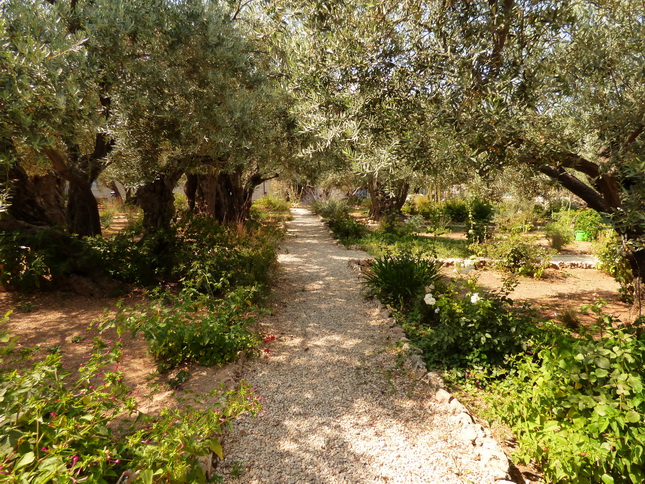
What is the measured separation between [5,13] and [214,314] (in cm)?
448

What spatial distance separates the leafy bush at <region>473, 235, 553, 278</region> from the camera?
27.2 feet

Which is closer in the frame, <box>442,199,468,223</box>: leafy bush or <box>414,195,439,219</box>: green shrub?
<box>442,199,468,223</box>: leafy bush

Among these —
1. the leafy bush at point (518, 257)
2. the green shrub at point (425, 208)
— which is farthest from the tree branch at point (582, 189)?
the green shrub at point (425, 208)

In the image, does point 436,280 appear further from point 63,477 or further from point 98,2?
point 98,2

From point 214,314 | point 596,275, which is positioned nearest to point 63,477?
point 214,314

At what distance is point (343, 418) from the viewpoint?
3.33 m

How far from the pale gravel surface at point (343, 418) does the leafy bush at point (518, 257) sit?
4460 millimetres

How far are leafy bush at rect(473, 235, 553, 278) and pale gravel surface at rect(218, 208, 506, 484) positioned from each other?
4460 mm

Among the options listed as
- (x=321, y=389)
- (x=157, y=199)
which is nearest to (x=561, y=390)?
(x=321, y=389)

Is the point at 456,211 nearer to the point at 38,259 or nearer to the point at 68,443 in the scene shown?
the point at 38,259

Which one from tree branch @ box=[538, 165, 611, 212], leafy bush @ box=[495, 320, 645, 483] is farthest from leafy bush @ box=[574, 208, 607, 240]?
leafy bush @ box=[495, 320, 645, 483]

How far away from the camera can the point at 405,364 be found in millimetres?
4281

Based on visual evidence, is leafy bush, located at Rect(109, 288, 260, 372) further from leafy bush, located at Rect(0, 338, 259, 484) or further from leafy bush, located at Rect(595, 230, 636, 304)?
leafy bush, located at Rect(595, 230, 636, 304)

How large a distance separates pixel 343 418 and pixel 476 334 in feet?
6.03
